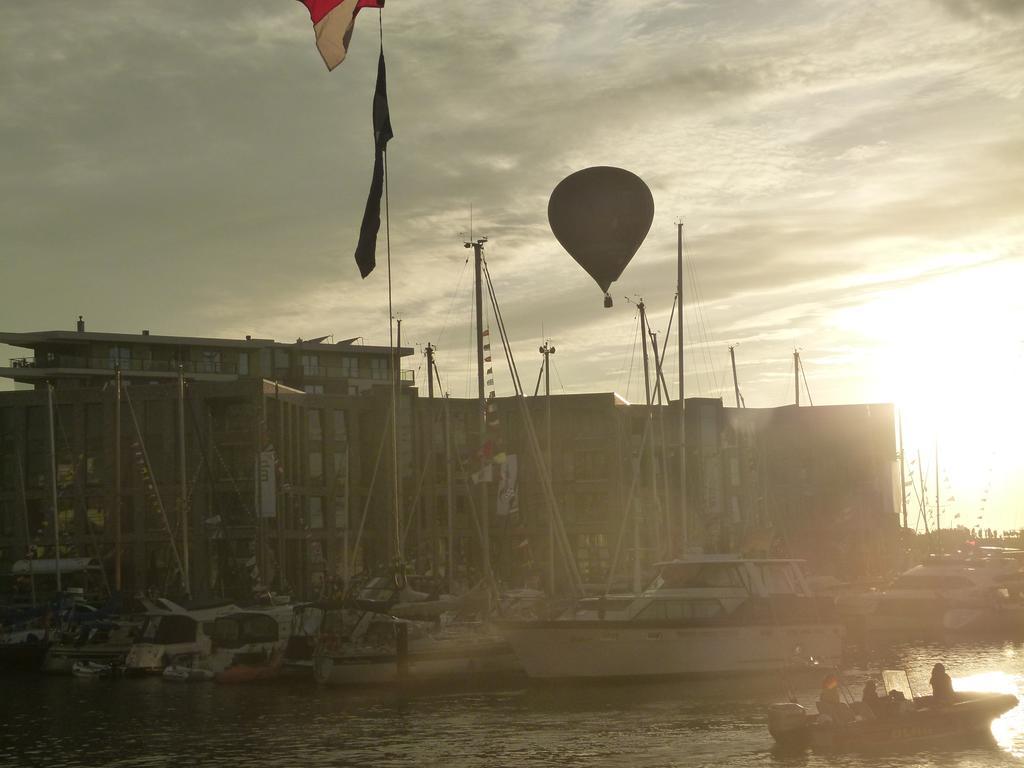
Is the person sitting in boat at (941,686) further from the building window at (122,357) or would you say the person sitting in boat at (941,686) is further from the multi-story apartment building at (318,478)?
the building window at (122,357)

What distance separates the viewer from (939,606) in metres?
58.6

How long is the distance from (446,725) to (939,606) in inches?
1246

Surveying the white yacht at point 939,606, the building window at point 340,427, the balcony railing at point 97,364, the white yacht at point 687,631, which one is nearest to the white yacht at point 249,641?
the white yacht at point 687,631

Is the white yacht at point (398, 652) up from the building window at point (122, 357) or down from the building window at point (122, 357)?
down

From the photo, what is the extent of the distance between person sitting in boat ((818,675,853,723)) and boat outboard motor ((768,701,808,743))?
1.55 ft

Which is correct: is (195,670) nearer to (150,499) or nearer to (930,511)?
(150,499)

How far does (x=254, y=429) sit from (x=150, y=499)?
809cm

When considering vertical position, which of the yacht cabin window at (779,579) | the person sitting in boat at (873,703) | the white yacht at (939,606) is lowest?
the white yacht at (939,606)

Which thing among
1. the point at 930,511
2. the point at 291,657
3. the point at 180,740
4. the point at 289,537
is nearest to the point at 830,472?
the point at 930,511

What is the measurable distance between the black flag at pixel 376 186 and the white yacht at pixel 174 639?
58.9ft

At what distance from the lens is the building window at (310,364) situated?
126 metres

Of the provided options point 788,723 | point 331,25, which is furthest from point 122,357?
point 788,723

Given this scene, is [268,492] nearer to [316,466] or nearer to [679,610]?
[316,466]

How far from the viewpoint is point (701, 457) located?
10562 centimetres
